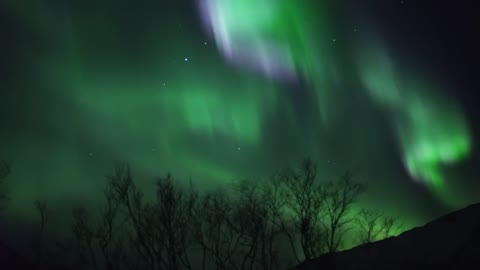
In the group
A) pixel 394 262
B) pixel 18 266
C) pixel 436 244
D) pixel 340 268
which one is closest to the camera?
pixel 436 244

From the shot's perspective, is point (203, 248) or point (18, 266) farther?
point (18, 266)

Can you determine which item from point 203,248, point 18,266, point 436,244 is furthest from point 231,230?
point 18,266

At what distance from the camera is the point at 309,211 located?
141ft

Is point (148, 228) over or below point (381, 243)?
over

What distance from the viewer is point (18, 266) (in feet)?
450

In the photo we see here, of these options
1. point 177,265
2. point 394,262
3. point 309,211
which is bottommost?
point 394,262

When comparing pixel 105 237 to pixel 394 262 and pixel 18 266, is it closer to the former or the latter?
pixel 394 262

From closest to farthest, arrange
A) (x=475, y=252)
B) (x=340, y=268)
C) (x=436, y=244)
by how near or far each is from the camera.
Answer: (x=475, y=252) < (x=436, y=244) < (x=340, y=268)

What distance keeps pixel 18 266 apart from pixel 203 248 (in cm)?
11661

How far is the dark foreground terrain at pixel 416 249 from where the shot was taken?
3838 centimetres

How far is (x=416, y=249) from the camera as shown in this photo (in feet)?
136

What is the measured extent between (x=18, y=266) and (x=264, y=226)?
119 m

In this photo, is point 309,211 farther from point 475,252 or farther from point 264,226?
point 475,252

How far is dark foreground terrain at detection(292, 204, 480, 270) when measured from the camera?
3838cm
